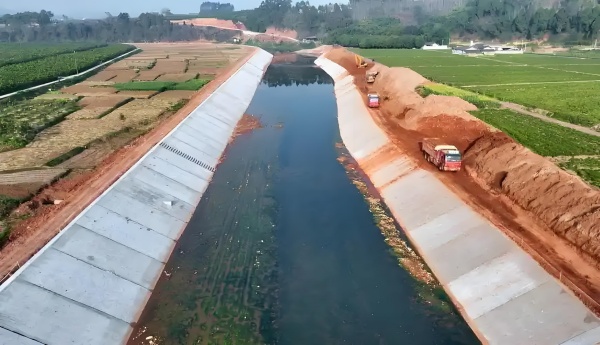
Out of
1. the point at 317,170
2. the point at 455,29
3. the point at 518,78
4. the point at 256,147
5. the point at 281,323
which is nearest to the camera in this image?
the point at 281,323

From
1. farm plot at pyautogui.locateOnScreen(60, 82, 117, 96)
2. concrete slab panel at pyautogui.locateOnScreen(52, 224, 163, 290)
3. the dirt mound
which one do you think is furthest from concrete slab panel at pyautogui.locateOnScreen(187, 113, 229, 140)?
the dirt mound

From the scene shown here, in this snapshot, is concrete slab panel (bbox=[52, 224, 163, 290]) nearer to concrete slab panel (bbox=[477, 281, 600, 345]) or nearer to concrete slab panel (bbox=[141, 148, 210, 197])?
concrete slab panel (bbox=[141, 148, 210, 197])

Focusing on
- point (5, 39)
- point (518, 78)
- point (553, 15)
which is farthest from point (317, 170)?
point (5, 39)

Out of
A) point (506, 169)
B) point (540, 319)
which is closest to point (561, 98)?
point (506, 169)

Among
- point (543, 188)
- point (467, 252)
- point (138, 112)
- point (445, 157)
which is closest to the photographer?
point (467, 252)

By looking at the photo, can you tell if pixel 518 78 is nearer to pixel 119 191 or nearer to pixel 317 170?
pixel 317 170

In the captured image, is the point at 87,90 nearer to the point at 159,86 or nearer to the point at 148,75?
the point at 159,86
